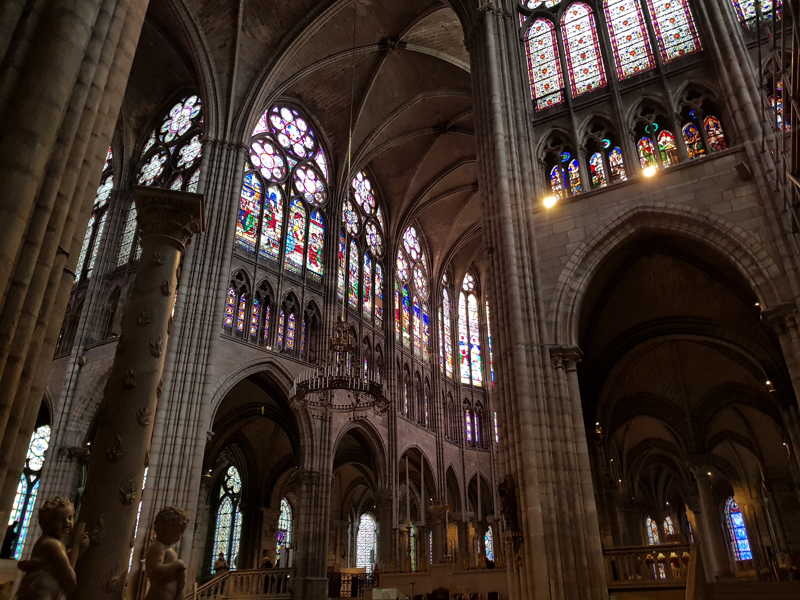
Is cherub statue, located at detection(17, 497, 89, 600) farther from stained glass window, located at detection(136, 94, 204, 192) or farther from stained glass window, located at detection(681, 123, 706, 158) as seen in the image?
stained glass window, located at detection(136, 94, 204, 192)

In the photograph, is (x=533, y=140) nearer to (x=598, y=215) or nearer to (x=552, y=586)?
(x=598, y=215)

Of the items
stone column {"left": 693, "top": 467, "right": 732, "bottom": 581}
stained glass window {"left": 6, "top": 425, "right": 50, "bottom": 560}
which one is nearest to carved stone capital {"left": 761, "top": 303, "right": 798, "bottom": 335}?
stone column {"left": 693, "top": 467, "right": 732, "bottom": 581}

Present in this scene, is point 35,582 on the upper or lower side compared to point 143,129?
lower

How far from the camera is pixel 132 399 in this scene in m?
5.45

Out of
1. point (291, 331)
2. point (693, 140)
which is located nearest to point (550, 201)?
point (693, 140)


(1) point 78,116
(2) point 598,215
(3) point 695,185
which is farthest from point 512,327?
(1) point 78,116

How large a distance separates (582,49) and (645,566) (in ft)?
36.1

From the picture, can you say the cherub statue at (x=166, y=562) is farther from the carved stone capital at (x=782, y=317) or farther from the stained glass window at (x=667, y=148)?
the stained glass window at (x=667, y=148)

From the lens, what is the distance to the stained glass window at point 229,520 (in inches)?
939

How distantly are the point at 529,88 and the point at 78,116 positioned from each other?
445 inches

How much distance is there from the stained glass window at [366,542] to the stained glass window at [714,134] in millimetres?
25137

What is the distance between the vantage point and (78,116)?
4492mm

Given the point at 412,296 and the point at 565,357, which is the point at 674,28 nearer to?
the point at 565,357

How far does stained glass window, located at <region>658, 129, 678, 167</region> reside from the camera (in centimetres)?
1141
